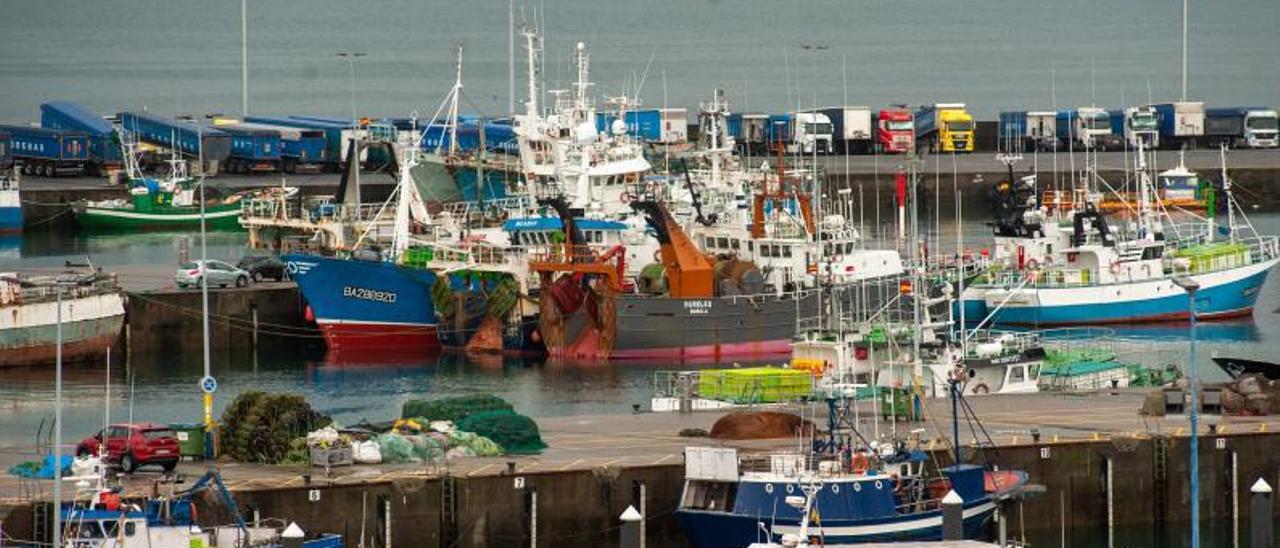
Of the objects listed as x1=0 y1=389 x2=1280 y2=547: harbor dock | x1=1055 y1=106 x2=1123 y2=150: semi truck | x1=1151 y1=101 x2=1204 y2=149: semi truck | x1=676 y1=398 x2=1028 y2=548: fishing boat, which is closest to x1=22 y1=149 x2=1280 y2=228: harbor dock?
x1=1055 y1=106 x2=1123 y2=150: semi truck

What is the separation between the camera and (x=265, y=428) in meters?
45.3

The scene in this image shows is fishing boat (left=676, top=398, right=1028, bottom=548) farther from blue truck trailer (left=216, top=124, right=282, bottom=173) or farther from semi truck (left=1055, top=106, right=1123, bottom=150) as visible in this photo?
semi truck (left=1055, top=106, right=1123, bottom=150)

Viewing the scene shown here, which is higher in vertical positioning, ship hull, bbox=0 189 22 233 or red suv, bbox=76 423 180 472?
ship hull, bbox=0 189 22 233

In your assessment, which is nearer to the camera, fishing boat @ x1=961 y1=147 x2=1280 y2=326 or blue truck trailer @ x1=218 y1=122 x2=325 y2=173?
fishing boat @ x1=961 y1=147 x2=1280 y2=326

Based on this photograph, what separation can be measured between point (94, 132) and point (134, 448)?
95121 mm

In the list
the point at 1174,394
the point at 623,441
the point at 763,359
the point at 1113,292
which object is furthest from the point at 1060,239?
the point at 623,441

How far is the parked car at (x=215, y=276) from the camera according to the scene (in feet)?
259

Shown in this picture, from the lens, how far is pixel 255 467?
146 ft

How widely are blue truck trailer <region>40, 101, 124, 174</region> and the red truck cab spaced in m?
39.3

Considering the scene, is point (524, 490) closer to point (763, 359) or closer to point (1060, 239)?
point (763, 359)

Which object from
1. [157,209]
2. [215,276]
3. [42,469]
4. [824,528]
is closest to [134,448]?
[42,469]

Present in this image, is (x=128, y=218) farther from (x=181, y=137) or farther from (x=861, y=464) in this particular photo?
(x=861, y=464)

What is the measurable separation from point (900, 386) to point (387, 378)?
24.5 meters

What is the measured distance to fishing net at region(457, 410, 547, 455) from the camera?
46.9m
